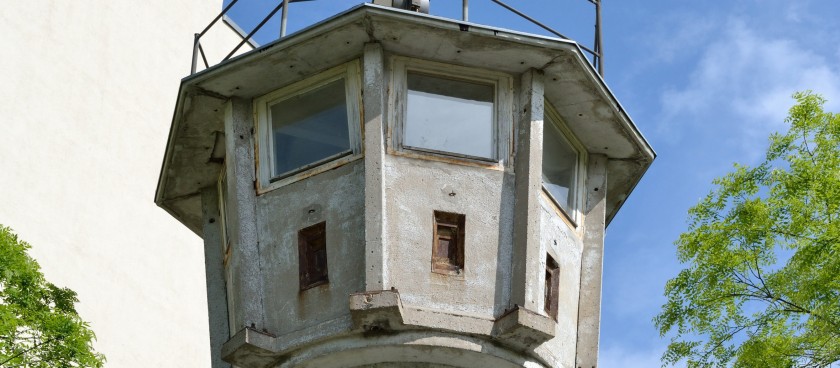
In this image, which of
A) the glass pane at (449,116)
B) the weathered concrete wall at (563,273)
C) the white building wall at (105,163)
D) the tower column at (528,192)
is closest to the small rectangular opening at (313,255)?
the glass pane at (449,116)

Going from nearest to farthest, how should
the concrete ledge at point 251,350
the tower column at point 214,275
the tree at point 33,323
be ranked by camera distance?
1. the concrete ledge at point 251,350
2. the tower column at point 214,275
3. the tree at point 33,323

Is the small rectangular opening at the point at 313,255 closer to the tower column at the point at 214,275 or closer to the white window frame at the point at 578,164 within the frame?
the tower column at the point at 214,275

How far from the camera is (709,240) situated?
19.2 meters

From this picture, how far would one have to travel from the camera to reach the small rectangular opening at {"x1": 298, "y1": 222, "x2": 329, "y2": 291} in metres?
15.7

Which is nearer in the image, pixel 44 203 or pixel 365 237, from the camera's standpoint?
pixel 365 237

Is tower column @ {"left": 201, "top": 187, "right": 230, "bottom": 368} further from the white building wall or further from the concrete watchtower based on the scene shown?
the white building wall

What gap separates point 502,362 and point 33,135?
14.7m

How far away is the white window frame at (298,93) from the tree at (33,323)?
350 cm

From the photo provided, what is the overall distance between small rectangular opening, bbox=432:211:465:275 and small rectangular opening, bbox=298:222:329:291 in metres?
1.08

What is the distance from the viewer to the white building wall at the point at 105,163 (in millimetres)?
27469

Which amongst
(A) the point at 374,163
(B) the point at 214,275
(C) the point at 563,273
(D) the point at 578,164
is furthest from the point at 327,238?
(D) the point at 578,164

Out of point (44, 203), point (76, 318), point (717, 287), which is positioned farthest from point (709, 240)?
point (44, 203)

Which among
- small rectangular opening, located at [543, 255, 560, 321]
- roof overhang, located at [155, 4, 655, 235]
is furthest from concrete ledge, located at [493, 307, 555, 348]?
roof overhang, located at [155, 4, 655, 235]

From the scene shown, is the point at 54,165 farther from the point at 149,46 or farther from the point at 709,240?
the point at 709,240
